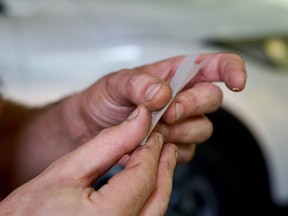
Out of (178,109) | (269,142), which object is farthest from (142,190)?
(269,142)

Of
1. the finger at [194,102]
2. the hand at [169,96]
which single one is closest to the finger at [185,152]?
the hand at [169,96]

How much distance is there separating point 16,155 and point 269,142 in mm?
1124

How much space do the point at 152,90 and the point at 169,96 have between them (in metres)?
0.04

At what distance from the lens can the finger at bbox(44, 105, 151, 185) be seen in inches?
29.4

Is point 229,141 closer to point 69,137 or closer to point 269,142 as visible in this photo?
point 269,142

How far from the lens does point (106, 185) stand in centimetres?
73

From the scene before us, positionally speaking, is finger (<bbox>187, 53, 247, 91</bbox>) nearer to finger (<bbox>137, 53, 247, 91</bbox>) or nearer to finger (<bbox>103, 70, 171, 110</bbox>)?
finger (<bbox>137, 53, 247, 91</bbox>)

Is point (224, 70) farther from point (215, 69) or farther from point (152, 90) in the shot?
point (152, 90)

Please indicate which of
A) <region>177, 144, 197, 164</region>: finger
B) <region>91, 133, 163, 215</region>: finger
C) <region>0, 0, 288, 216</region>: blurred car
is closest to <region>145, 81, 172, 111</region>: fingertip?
<region>91, 133, 163, 215</region>: finger

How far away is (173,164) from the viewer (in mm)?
868

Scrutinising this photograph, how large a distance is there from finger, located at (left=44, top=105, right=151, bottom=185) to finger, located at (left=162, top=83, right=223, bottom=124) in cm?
16

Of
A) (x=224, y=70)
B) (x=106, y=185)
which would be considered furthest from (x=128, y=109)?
(x=106, y=185)

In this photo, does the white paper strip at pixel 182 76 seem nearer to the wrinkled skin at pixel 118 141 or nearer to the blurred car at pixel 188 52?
the wrinkled skin at pixel 118 141

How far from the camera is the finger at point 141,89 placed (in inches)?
34.5
